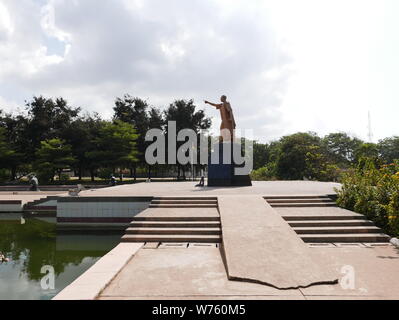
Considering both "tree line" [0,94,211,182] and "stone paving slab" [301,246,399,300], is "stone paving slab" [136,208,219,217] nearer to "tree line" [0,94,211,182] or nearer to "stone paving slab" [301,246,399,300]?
"stone paving slab" [301,246,399,300]

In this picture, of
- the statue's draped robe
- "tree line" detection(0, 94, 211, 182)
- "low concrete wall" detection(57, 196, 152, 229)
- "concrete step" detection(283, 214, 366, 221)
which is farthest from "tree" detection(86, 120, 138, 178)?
"concrete step" detection(283, 214, 366, 221)

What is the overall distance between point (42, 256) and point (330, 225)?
812cm

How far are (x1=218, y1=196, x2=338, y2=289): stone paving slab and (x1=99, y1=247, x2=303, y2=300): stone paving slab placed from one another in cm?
21

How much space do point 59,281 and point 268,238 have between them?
471cm

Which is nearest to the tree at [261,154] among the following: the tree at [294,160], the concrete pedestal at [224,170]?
the tree at [294,160]

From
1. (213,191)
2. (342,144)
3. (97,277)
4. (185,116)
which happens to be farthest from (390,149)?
(97,277)

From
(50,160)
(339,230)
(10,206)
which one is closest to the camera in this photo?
(339,230)

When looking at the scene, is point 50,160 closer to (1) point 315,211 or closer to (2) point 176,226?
(2) point 176,226

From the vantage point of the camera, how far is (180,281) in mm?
4473

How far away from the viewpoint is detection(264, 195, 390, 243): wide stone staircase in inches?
266

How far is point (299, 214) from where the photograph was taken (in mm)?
8016
